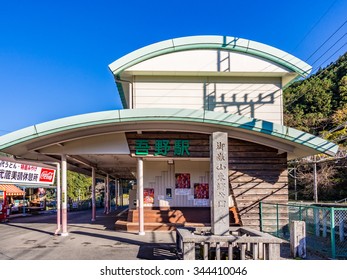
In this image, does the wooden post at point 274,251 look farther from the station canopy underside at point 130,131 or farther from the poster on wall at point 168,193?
the poster on wall at point 168,193

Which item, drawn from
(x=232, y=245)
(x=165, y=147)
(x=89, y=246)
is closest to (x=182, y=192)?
(x=165, y=147)

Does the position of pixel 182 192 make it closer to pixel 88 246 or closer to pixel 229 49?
pixel 88 246

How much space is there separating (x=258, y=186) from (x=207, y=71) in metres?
5.01

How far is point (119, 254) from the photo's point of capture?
9211 mm

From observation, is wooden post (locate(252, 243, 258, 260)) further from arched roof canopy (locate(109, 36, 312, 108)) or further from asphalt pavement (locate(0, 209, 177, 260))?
arched roof canopy (locate(109, 36, 312, 108))

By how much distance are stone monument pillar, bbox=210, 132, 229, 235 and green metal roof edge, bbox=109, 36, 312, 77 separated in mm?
6315

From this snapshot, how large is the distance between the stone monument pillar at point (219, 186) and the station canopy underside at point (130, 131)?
2.38 m

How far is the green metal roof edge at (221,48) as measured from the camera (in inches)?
547

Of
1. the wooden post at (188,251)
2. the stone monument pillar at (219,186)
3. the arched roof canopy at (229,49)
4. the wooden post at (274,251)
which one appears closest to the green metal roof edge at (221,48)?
the arched roof canopy at (229,49)

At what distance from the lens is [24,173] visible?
2434 centimetres

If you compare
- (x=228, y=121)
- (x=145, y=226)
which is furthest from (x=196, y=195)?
(x=228, y=121)

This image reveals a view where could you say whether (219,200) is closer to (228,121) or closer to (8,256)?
(228,121)

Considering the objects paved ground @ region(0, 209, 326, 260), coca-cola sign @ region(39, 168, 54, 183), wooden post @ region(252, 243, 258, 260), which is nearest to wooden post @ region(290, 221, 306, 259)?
paved ground @ region(0, 209, 326, 260)
